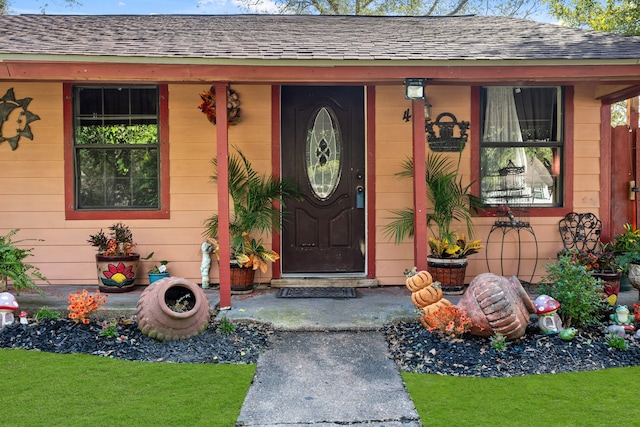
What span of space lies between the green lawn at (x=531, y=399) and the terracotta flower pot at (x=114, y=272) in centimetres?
318

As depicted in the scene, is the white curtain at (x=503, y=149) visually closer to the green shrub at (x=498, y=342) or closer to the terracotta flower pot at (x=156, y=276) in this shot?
the green shrub at (x=498, y=342)

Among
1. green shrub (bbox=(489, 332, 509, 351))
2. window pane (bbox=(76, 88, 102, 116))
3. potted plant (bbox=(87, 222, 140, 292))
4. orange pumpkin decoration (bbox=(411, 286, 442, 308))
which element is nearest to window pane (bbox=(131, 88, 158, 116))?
window pane (bbox=(76, 88, 102, 116))

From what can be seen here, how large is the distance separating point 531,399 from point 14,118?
5.54 meters

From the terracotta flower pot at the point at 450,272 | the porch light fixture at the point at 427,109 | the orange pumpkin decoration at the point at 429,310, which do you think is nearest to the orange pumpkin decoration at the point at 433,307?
the orange pumpkin decoration at the point at 429,310

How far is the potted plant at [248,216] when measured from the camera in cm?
497

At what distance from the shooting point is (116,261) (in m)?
4.93

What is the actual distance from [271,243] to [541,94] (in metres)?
3.45

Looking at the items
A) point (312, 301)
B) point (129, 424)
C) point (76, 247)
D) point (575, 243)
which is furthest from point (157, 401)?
point (575, 243)

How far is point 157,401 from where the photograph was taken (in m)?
2.70

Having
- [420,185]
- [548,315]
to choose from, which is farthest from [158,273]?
[548,315]

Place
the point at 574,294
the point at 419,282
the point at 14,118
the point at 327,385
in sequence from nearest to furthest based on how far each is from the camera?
the point at 327,385
the point at 574,294
the point at 419,282
the point at 14,118

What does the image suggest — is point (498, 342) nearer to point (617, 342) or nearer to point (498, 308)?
point (498, 308)

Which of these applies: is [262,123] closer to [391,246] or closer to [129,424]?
[391,246]

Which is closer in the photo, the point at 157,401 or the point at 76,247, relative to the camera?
the point at 157,401
